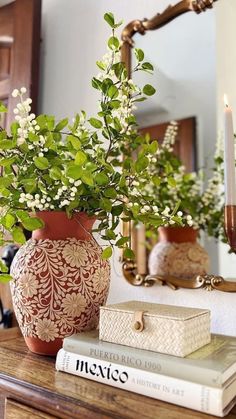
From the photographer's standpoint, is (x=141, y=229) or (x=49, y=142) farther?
(x=141, y=229)

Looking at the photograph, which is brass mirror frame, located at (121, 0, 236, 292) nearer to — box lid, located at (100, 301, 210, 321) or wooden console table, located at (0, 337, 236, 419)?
box lid, located at (100, 301, 210, 321)

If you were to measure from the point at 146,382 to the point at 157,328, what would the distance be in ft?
0.27

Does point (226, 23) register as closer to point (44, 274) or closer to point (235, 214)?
point (235, 214)

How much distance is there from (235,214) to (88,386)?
0.46 meters

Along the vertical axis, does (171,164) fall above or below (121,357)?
above

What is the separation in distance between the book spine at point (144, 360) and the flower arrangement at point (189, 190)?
1.22ft

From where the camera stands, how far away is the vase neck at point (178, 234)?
99 cm

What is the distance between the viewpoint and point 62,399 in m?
0.55

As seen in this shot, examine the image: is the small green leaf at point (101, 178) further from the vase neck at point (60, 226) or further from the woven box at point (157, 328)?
the woven box at point (157, 328)

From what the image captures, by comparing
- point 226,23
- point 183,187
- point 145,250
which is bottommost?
point 145,250

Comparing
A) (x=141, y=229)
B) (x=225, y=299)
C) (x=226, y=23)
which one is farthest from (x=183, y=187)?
(x=226, y=23)

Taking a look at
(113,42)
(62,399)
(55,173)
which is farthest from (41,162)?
(62,399)

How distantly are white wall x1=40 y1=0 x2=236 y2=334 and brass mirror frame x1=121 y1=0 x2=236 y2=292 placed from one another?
2 cm

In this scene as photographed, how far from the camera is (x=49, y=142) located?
0.71 meters
